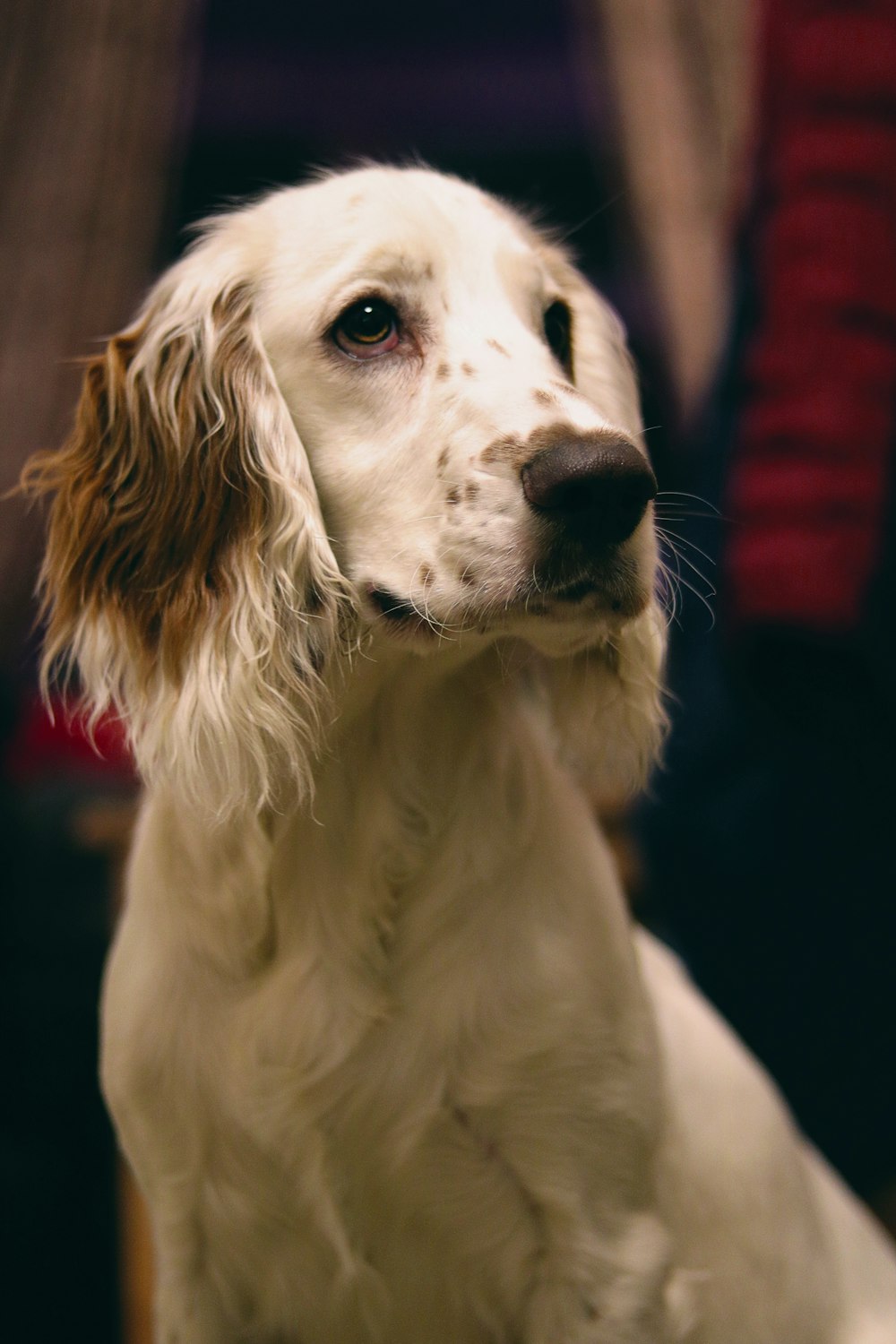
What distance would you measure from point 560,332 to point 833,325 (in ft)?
1.16

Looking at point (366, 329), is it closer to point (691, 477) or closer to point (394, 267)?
point (394, 267)

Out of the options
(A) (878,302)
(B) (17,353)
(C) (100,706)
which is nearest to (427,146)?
(B) (17,353)

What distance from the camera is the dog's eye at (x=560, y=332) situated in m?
0.92

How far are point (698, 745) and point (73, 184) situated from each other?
130 cm

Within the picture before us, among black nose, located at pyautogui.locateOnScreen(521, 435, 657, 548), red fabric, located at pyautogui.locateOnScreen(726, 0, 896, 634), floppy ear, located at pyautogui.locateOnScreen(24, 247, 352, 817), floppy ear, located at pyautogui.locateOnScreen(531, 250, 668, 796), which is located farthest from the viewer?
red fabric, located at pyautogui.locateOnScreen(726, 0, 896, 634)

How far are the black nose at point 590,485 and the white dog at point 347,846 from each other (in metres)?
0.06

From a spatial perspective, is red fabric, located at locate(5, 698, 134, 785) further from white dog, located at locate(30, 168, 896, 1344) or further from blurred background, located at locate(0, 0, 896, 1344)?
white dog, located at locate(30, 168, 896, 1344)

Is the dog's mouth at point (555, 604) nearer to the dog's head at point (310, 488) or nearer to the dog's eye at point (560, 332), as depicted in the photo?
the dog's head at point (310, 488)

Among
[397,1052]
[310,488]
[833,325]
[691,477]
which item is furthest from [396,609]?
[691,477]

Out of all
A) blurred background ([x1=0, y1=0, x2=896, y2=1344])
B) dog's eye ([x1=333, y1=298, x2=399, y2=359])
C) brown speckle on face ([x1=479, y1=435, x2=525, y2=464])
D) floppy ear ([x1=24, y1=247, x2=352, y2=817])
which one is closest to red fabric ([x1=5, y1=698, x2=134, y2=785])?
blurred background ([x1=0, y1=0, x2=896, y2=1344])

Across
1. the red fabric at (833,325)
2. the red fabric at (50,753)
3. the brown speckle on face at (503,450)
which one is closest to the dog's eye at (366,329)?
the brown speckle on face at (503,450)

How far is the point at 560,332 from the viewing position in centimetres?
94

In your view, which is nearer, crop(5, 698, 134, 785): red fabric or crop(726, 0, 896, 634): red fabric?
crop(726, 0, 896, 634): red fabric

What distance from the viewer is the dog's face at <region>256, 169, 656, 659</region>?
0.70 m
